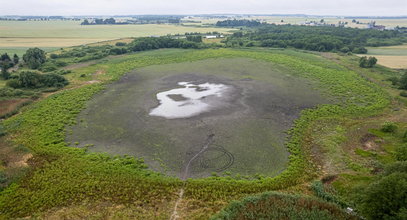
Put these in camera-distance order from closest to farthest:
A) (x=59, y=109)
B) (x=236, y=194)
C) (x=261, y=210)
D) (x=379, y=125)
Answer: (x=261, y=210) < (x=236, y=194) < (x=379, y=125) < (x=59, y=109)

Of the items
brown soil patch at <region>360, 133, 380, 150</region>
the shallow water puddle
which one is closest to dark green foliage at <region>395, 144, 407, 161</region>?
brown soil patch at <region>360, 133, 380, 150</region>

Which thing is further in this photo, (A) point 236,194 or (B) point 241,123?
(B) point 241,123

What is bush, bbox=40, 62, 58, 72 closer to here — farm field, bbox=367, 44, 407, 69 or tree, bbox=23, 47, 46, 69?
Result: tree, bbox=23, 47, 46, 69

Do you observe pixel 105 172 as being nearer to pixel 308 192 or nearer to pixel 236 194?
pixel 236 194

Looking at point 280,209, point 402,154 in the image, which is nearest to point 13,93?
point 280,209

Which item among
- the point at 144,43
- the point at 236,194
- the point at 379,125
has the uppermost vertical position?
the point at 144,43

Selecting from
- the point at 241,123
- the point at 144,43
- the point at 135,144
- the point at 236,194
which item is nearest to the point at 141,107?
the point at 135,144
